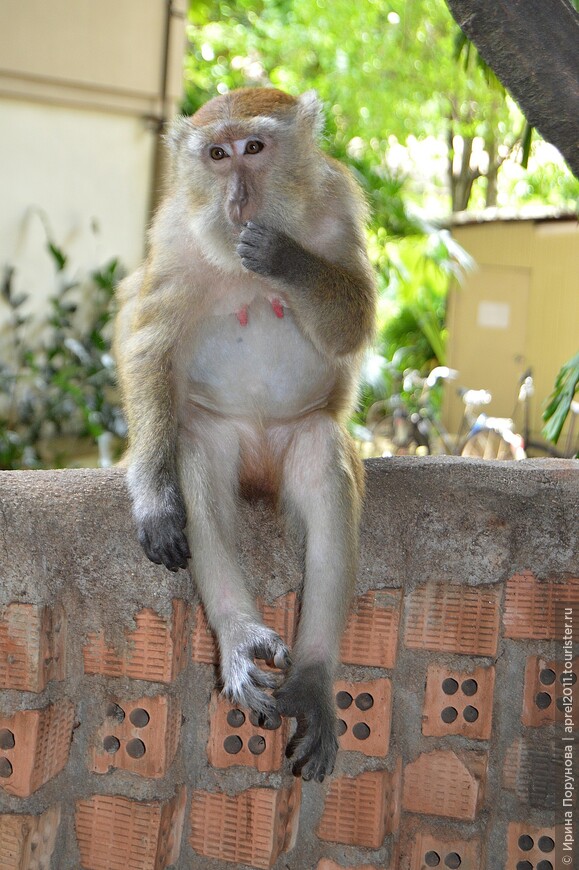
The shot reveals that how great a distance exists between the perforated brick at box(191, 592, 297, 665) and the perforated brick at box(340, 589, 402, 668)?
141 mm

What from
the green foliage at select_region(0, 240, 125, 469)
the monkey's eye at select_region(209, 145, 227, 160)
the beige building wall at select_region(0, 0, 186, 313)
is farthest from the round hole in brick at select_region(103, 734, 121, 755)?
the beige building wall at select_region(0, 0, 186, 313)

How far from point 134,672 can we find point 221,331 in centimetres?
87

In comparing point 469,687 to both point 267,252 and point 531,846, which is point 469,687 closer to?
point 531,846

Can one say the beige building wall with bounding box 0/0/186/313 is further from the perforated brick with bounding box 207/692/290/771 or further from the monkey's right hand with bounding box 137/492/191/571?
the perforated brick with bounding box 207/692/290/771

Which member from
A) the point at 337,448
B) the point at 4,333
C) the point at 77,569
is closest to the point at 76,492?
the point at 77,569

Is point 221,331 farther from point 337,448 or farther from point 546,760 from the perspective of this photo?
point 546,760

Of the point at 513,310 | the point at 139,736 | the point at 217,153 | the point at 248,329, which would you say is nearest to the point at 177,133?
the point at 217,153

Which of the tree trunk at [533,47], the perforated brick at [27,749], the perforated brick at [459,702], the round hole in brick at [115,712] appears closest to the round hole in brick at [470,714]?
the perforated brick at [459,702]

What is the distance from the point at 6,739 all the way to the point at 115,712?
0.20 m

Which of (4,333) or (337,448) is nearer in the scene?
(337,448)

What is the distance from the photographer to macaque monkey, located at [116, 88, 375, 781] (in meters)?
2.15

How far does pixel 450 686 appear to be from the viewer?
195 cm

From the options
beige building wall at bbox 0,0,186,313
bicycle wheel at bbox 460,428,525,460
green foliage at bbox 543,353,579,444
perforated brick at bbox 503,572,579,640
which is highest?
beige building wall at bbox 0,0,186,313

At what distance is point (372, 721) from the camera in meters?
1.96
